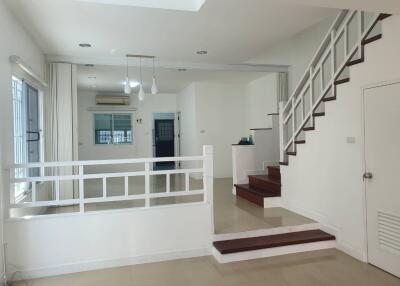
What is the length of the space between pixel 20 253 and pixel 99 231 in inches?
31.2

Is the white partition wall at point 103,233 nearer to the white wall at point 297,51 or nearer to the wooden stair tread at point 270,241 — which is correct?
the wooden stair tread at point 270,241

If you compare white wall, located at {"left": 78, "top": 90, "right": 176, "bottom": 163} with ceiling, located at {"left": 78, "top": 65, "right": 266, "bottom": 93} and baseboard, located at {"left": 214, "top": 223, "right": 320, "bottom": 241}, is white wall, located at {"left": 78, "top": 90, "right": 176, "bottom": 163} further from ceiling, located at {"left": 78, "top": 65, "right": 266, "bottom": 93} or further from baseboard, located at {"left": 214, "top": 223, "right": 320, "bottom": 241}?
baseboard, located at {"left": 214, "top": 223, "right": 320, "bottom": 241}

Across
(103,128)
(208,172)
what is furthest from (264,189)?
(103,128)

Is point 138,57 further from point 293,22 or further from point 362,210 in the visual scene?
point 362,210

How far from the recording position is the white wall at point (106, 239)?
320 cm

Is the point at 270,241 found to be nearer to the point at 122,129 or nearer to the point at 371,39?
the point at 371,39

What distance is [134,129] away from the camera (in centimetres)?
1009

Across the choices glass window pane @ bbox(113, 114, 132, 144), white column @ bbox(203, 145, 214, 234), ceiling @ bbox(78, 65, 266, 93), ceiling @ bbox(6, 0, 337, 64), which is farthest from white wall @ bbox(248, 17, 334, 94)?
glass window pane @ bbox(113, 114, 132, 144)

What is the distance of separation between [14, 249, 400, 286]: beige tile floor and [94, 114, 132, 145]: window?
23.1 feet

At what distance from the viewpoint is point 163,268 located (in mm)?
3365

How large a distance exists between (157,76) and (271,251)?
5041 millimetres

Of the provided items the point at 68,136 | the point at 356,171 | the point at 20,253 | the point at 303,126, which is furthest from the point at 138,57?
the point at 356,171

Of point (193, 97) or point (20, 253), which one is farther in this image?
point (193, 97)

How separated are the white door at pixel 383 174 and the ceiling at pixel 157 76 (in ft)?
13.5
